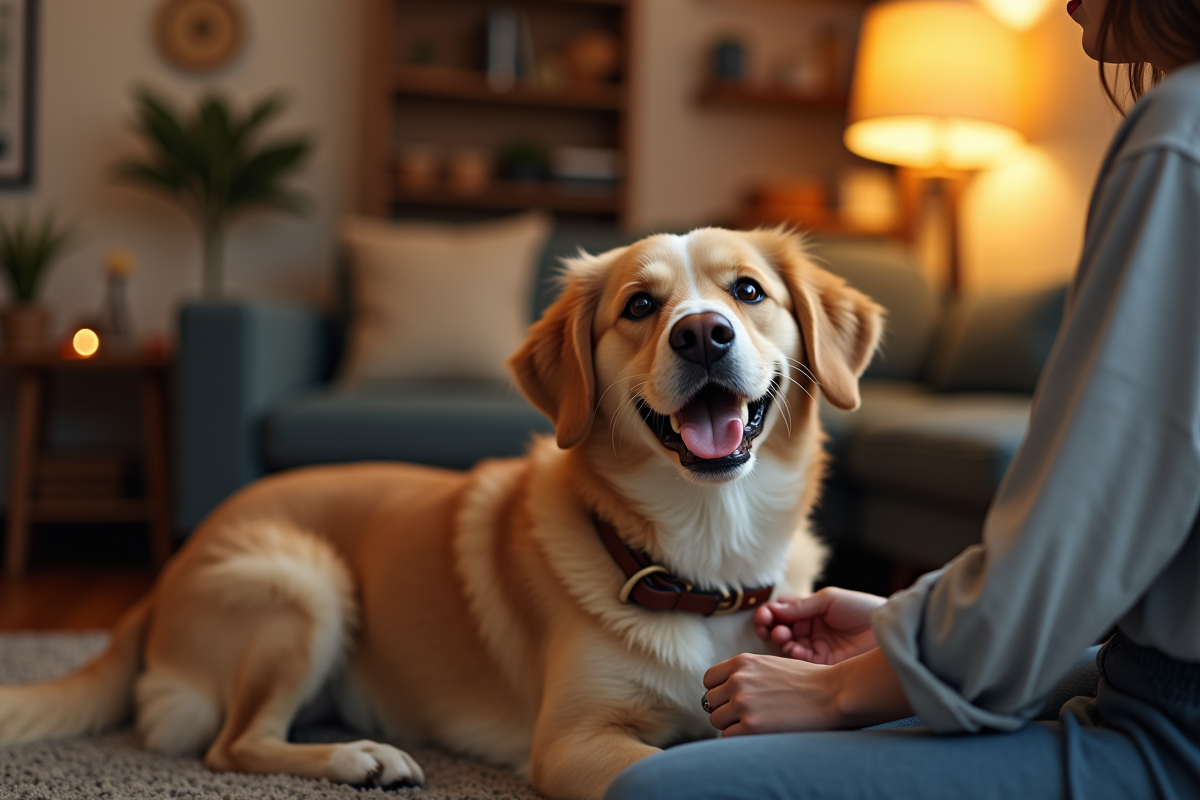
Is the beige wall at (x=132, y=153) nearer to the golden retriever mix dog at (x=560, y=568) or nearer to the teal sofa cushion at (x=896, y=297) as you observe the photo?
the teal sofa cushion at (x=896, y=297)

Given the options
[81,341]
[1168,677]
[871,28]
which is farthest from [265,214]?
[1168,677]

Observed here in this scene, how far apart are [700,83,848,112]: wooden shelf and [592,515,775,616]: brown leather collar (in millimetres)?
3249

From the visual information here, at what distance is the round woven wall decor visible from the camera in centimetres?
397

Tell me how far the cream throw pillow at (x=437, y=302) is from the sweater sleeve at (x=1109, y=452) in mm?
2488

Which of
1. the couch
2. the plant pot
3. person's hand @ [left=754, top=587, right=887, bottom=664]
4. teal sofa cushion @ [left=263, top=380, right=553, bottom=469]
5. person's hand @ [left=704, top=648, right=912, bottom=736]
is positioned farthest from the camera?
the plant pot

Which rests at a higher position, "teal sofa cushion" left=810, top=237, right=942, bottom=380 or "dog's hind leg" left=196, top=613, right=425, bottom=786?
"teal sofa cushion" left=810, top=237, right=942, bottom=380

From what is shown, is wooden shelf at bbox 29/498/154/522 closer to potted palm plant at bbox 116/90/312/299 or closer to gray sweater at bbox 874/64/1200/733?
potted palm plant at bbox 116/90/312/299

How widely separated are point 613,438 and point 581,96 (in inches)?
121

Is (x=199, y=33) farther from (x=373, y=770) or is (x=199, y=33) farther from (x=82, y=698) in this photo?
(x=373, y=770)

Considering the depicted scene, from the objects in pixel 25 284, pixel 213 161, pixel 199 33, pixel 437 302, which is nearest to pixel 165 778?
pixel 437 302

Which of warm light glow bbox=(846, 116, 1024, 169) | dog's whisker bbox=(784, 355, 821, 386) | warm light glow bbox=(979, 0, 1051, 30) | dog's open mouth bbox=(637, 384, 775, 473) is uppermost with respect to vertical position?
warm light glow bbox=(979, 0, 1051, 30)

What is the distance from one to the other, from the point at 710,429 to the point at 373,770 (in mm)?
634

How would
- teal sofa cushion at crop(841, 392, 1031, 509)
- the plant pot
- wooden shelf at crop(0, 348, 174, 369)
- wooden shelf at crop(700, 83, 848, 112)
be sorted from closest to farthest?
teal sofa cushion at crop(841, 392, 1031, 509) < wooden shelf at crop(0, 348, 174, 369) < the plant pot < wooden shelf at crop(700, 83, 848, 112)

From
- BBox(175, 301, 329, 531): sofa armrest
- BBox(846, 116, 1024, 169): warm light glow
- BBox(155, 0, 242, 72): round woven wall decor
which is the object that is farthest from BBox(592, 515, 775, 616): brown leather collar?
BBox(155, 0, 242, 72): round woven wall decor
